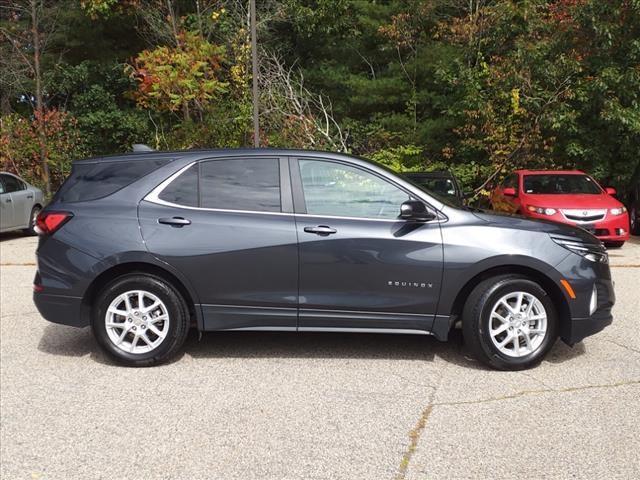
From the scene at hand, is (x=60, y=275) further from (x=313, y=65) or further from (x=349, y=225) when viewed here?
(x=313, y=65)

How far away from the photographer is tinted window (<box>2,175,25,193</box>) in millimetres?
14312

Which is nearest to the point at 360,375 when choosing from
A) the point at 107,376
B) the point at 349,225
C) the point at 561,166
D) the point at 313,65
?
the point at 349,225

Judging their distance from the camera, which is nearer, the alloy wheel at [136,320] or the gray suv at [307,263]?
the gray suv at [307,263]

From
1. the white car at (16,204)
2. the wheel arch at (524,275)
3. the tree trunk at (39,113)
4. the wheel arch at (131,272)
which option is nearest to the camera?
the wheel arch at (524,275)

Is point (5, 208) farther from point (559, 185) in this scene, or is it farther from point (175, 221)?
point (559, 185)

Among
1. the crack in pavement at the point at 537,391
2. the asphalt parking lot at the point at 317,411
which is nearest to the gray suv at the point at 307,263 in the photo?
the asphalt parking lot at the point at 317,411

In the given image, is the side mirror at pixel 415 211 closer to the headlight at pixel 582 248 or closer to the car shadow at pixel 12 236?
the headlight at pixel 582 248

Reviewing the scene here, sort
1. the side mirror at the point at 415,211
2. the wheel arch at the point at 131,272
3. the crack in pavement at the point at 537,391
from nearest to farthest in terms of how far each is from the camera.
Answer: the crack in pavement at the point at 537,391
the side mirror at the point at 415,211
the wheel arch at the point at 131,272

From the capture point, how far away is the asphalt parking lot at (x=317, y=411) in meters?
3.39

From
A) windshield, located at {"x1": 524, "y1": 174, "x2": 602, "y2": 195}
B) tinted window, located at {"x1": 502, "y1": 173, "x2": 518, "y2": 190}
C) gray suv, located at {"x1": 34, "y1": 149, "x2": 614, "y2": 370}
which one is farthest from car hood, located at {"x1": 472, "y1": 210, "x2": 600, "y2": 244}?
tinted window, located at {"x1": 502, "y1": 173, "x2": 518, "y2": 190}

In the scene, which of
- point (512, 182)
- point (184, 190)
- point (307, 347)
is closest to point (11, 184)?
point (512, 182)

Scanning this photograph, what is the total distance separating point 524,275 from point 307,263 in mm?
1672

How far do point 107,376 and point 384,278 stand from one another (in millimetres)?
2213

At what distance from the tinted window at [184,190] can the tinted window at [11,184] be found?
10.7 metres
